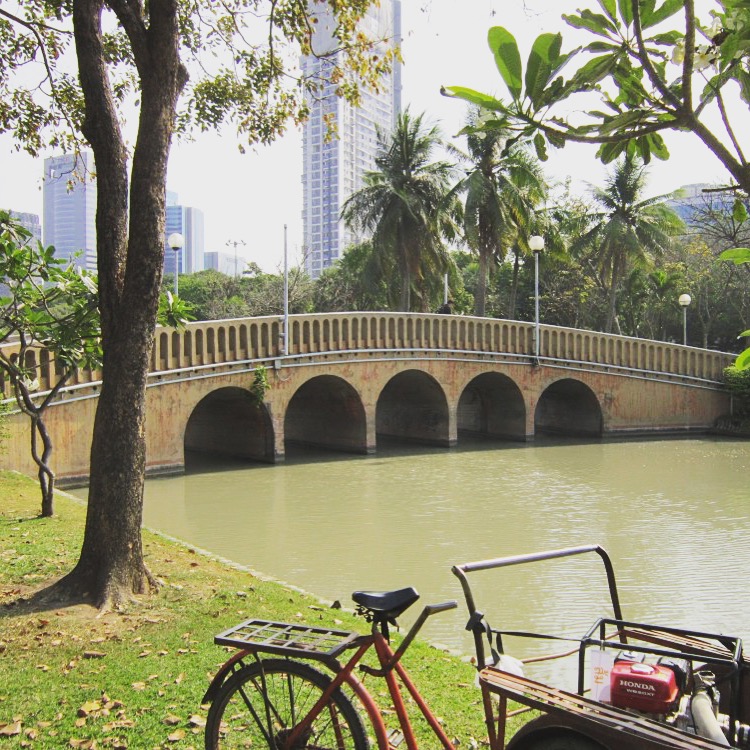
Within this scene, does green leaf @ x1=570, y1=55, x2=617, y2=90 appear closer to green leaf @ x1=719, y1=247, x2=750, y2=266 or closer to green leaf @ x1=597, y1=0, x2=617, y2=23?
green leaf @ x1=597, y1=0, x2=617, y2=23

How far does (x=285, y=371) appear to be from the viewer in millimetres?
19016

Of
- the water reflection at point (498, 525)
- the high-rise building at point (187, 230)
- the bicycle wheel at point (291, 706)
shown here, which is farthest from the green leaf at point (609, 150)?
the high-rise building at point (187, 230)

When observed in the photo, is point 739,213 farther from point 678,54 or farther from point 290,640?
point 290,640

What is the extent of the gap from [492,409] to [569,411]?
8.36 feet

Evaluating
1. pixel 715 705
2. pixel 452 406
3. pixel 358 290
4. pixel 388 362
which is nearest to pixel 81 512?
pixel 715 705

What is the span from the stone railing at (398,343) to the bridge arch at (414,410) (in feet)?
4.27

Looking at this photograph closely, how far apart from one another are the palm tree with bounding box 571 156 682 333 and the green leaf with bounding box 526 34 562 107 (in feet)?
90.1

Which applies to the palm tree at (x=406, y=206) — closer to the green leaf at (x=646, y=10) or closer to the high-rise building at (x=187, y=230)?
the green leaf at (x=646, y=10)

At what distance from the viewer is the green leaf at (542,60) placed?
209 cm

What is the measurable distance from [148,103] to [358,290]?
28.6 m

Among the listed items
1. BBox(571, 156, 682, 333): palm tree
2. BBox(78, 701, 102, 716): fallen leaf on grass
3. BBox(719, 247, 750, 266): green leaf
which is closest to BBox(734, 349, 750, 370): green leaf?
BBox(719, 247, 750, 266): green leaf

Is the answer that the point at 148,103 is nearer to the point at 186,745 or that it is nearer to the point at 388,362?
the point at 186,745

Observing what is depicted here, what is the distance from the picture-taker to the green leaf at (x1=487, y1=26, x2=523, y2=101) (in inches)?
81.7

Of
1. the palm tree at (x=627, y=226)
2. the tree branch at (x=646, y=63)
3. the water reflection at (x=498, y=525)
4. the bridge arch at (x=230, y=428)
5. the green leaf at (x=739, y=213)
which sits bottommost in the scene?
the water reflection at (x=498, y=525)
